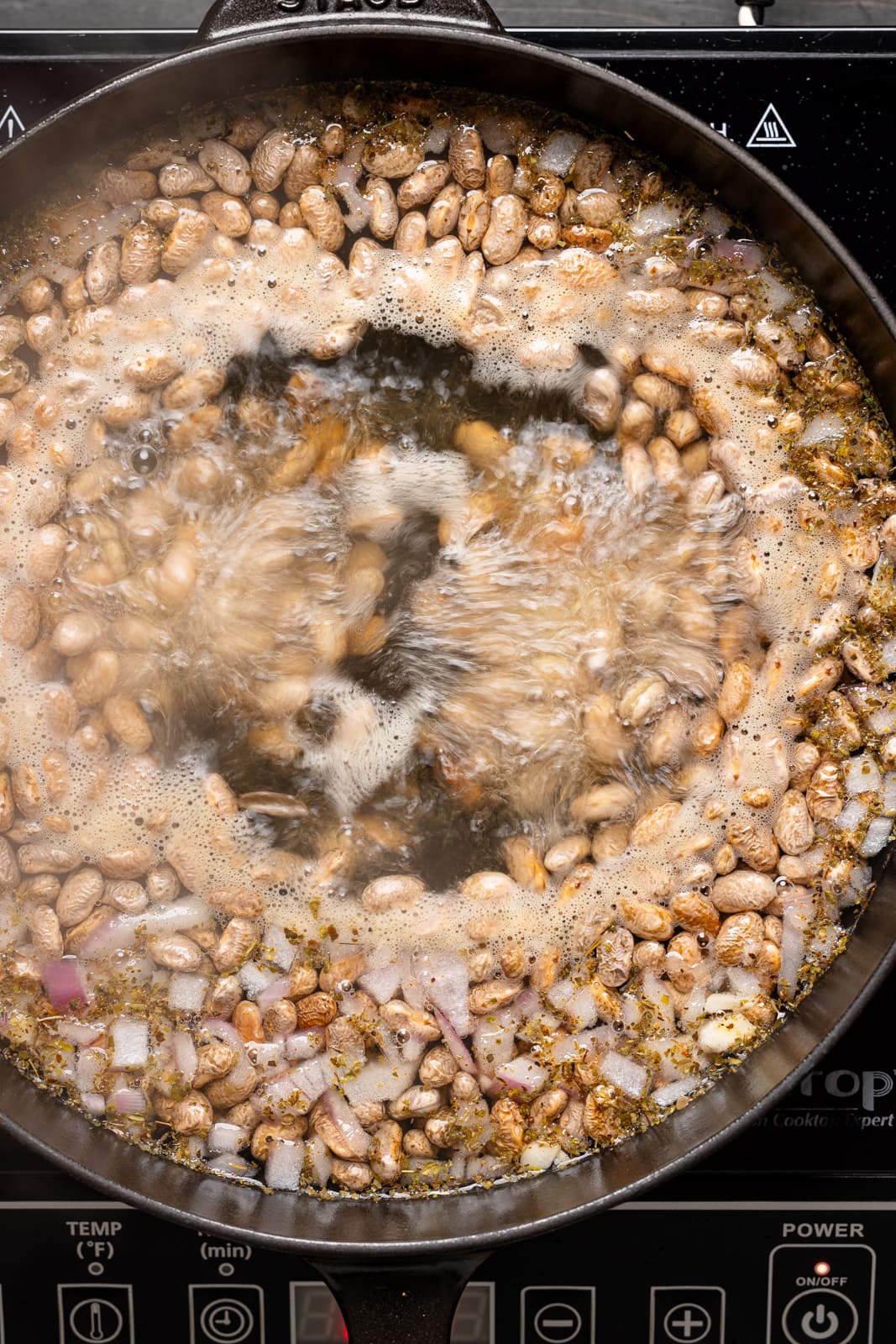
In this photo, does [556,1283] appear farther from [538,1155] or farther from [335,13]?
[335,13]

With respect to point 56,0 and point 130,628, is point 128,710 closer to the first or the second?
point 130,628

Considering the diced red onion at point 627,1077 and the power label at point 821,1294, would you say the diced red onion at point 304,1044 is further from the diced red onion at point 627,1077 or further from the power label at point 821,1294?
the power label at point 821,1294

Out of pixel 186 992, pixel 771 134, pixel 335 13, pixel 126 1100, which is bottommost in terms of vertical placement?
pixel 126 1100

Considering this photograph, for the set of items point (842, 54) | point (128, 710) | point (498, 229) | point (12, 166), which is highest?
point (842, 54)

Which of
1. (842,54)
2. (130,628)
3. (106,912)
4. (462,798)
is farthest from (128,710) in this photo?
(842,54)

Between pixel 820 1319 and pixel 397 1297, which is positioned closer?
pixel 397 1297

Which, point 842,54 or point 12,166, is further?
point 842,54

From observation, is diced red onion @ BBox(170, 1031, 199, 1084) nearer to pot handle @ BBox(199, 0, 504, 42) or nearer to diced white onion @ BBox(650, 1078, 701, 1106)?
diced white onion @ BBox(650, 1078, 701, 1106)

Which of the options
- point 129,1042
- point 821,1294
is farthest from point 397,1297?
point 821,1294
